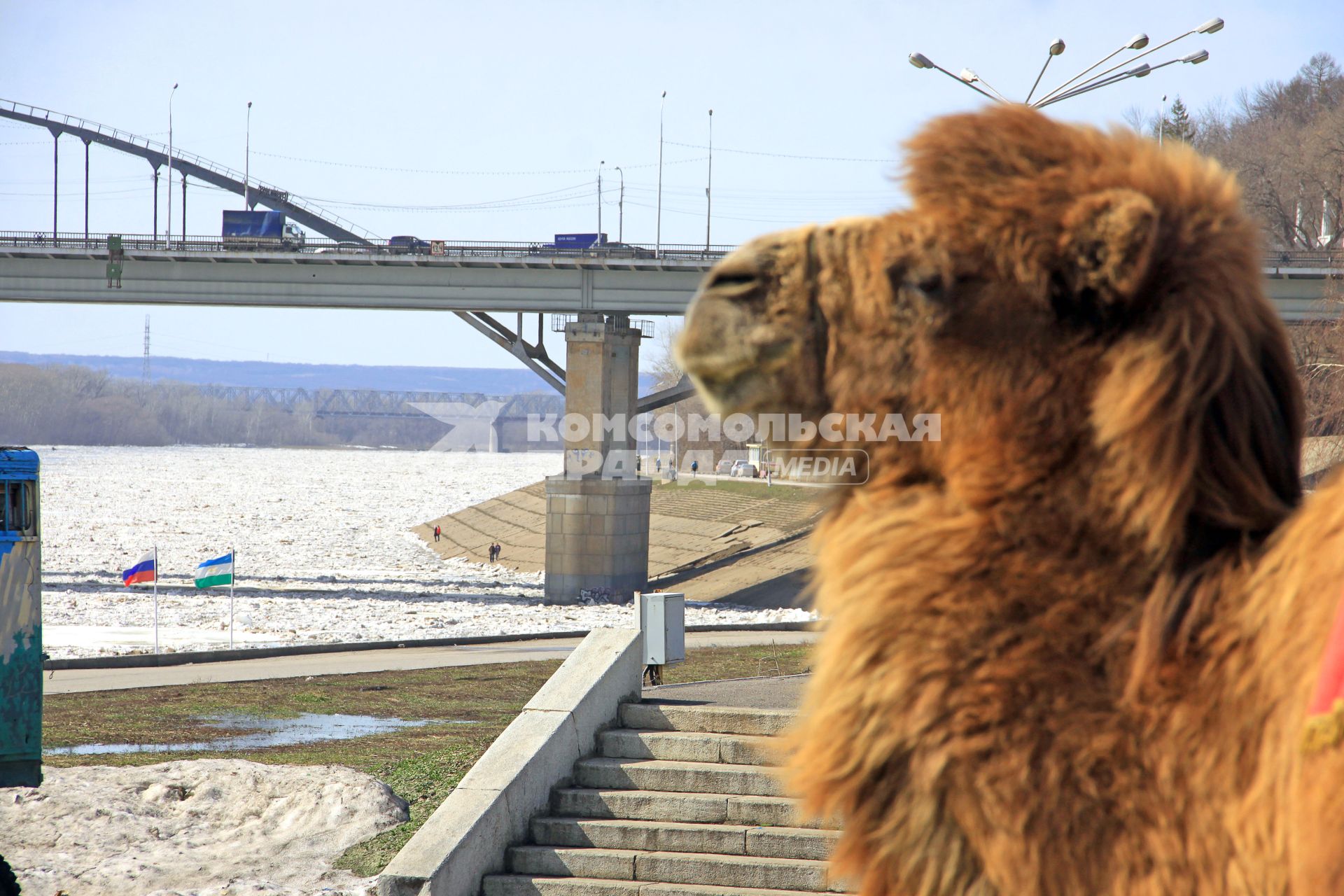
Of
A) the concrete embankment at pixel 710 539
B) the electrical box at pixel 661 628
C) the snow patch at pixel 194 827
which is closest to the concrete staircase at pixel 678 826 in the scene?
the snow patch at pixel 194 827

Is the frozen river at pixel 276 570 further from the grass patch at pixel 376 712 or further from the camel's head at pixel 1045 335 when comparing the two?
the camel's head at pixel 1045 335

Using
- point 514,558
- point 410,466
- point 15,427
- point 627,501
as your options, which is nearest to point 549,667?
point 627,501

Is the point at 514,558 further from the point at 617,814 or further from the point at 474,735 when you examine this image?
the point at 617,814

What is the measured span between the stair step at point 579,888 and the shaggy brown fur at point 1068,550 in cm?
788

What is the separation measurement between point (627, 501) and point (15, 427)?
161m

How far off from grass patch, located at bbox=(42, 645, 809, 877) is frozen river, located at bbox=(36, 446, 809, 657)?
9.20 metres

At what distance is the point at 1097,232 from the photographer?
4.50 feet

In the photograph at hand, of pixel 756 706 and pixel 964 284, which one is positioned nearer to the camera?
pixel 964 284

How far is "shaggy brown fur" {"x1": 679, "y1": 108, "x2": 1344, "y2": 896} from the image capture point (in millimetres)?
1291

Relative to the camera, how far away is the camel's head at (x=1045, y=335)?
1333mm

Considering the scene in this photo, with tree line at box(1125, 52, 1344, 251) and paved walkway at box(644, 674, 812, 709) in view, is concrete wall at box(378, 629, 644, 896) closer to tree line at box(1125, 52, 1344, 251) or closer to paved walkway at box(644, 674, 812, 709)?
paved walkway at box(644, 674, 812, 709)

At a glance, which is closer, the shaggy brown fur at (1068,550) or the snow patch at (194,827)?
the shaggy brown fur at (1068,550)

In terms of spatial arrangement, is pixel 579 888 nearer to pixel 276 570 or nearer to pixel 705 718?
pixel 705 718

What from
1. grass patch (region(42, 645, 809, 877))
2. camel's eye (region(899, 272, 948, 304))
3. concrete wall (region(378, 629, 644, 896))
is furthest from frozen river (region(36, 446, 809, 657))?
camel's eye (region(899, 272, 948, 304))
